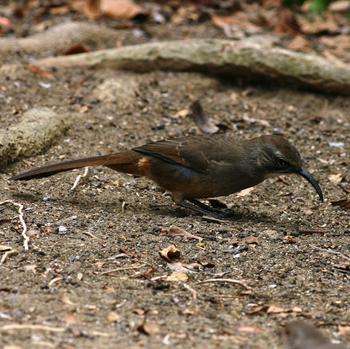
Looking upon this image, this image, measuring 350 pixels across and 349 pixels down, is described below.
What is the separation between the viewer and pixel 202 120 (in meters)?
7.77

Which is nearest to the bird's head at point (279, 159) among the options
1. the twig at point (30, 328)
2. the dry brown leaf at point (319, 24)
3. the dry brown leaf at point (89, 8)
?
the twig at point (30, 328)

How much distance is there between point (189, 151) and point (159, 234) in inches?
34.6

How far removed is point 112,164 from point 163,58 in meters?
2.61

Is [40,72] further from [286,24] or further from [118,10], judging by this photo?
[286,24]

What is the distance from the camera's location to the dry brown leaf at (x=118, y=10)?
996 centimetres

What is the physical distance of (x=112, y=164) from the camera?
6.12m

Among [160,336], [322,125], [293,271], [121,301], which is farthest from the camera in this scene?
[322,125]

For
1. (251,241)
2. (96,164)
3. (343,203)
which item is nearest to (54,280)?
(251,241)

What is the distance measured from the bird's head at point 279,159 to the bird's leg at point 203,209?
418 millimetres

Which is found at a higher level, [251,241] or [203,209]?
A: [251,241]

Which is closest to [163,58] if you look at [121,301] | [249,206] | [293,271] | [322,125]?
[322,125]

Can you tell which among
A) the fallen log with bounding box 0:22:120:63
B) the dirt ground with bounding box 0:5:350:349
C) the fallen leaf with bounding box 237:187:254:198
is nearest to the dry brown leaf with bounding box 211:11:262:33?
the fallen log with bounding box 0:22:120:63

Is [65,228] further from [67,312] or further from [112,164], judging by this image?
[67,312]

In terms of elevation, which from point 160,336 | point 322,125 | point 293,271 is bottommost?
point 322,125
